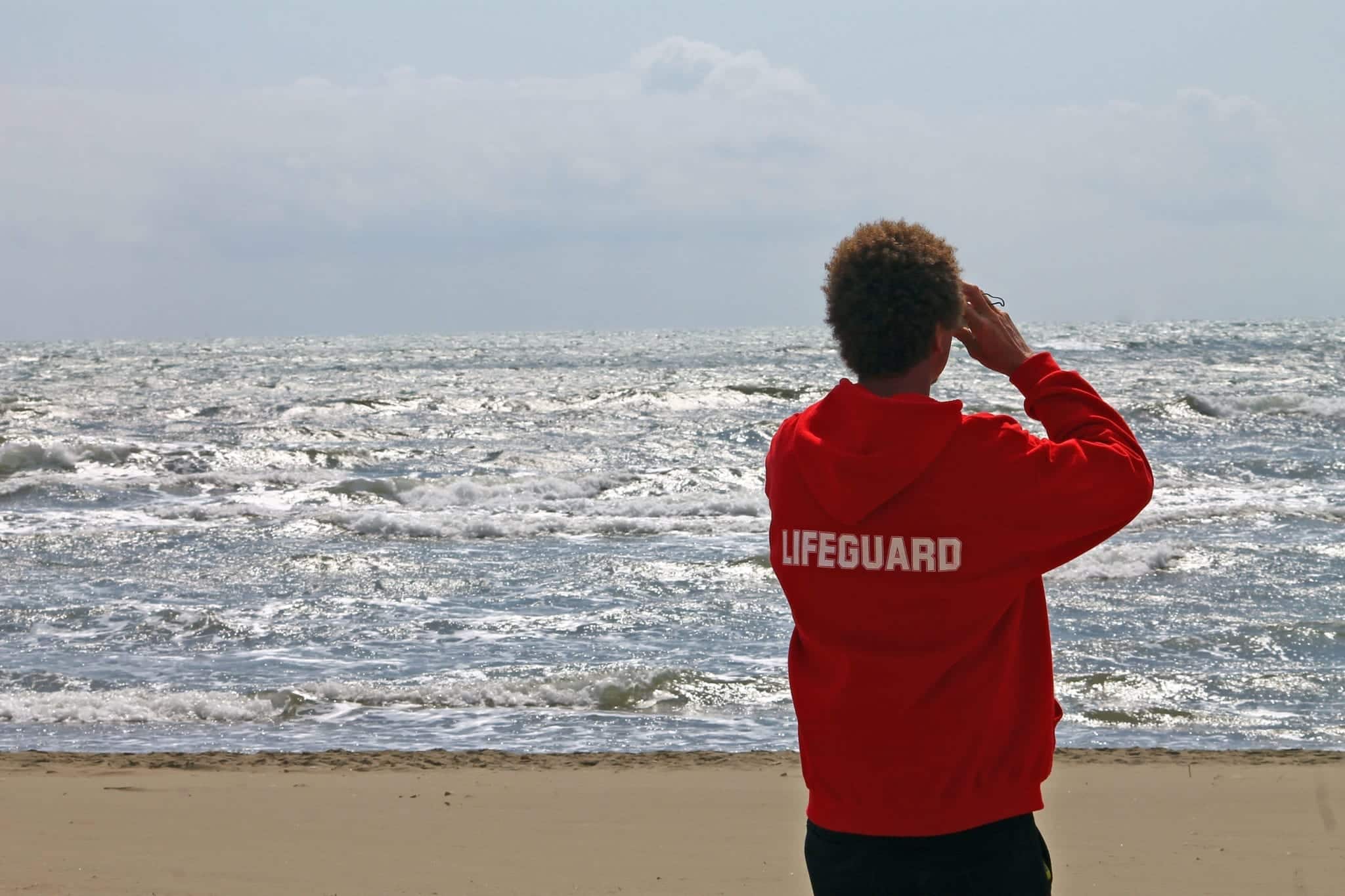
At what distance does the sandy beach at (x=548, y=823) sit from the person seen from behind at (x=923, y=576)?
109 inches

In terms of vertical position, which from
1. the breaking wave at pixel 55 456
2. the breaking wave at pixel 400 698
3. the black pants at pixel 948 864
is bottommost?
the breaking wave at pixel 400 698

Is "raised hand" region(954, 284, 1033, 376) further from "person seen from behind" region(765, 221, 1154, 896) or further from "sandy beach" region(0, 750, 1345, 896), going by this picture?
"sandy beach" region(0, 750, 1345, 896)

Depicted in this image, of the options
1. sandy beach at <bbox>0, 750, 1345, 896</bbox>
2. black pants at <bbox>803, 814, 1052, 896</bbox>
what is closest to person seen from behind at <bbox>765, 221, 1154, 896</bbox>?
black pants at <bbox>803, 814, 1052, 896</bbox>

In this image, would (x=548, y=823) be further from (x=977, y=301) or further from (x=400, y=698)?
(x=977, y=301)

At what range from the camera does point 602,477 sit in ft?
61.5

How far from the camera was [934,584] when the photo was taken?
5.74ft

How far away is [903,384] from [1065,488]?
10.9 inches

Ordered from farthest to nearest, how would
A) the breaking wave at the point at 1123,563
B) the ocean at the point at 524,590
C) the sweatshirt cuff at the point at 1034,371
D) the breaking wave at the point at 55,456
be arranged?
1. the breaking wave at the point at 55,456
2. the breaking wave at the point at 1123,563
3. the ocean at the point at 524,590
4. the sweatshirt cuff at the point at 1034,371

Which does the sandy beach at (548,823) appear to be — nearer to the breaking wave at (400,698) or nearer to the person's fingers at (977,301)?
the breaking wave at (400,698)

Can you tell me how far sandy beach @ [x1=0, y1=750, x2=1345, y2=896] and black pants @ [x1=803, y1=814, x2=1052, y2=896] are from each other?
2.72 meters

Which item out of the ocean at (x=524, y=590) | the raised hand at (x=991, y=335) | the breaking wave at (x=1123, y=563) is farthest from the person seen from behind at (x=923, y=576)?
the breaking wave at (x=1123, y=563)

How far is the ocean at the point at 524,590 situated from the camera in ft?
22.7

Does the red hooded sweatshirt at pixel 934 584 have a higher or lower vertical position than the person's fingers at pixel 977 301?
lower

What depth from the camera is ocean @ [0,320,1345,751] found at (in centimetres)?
692
